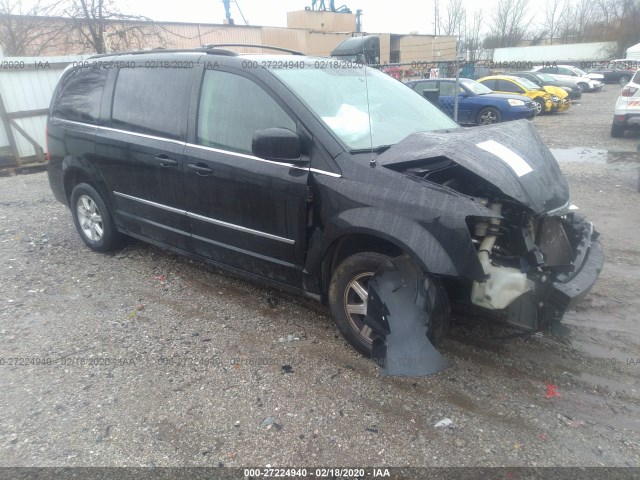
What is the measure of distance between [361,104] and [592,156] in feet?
28.1

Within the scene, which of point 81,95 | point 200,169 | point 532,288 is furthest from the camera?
point 81,95

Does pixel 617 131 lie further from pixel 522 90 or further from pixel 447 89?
pixel 522 90

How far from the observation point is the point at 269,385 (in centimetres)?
305

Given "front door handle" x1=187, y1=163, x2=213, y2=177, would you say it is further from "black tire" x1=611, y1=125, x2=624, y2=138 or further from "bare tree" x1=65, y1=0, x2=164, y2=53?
"black tire" x1=611, y1=125, x2=624, y2=138

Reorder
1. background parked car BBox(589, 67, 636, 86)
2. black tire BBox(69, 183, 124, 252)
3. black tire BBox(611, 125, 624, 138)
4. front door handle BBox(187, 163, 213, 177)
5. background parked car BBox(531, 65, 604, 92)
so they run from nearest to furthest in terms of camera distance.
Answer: front door handle BBox(187, 163, 213, 177)
black tire BBox(69, 183, 124, 252)
black tire BBox(611, 125, 624, 138)
background parked car BBox(531, 65, 604, 92)
background parked car BBox(589, 67, 636, 86)

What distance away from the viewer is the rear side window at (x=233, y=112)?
342cm

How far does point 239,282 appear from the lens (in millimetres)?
4492

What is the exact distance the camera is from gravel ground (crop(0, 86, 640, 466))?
253 cm

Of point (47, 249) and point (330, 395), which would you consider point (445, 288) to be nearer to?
point (330, 395)

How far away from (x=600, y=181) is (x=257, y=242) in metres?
6.87

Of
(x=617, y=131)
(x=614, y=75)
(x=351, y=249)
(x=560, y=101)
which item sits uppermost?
(x=351, y=249)

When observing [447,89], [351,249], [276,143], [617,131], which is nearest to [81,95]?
[276,143]

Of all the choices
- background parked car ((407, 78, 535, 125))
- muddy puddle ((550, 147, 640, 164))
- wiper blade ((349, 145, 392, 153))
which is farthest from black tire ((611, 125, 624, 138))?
wiper blade ((349, 145, 392, 153))

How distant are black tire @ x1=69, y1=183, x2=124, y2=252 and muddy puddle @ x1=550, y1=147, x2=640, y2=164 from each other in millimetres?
8649
